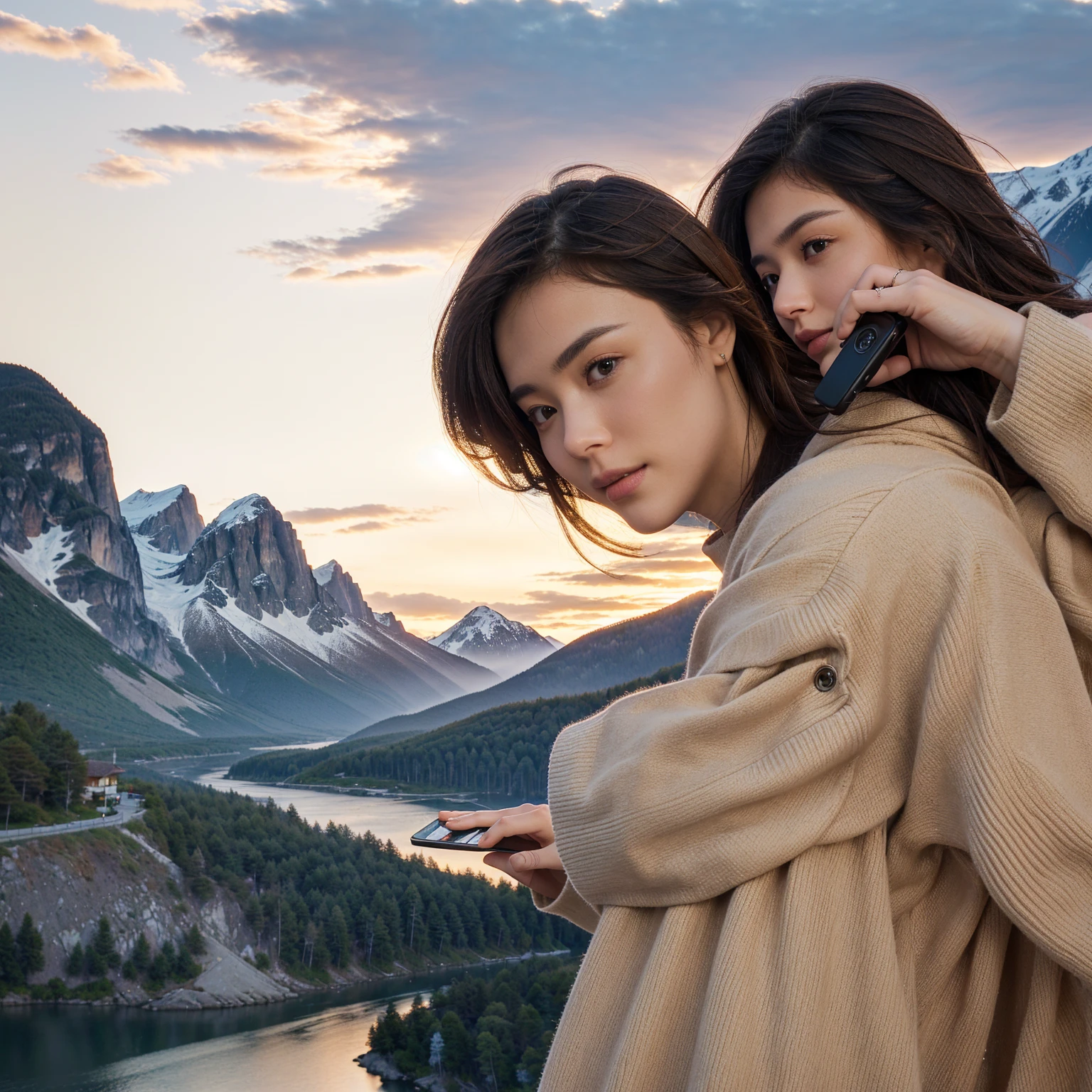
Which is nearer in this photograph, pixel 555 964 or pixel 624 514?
pixel 624 514

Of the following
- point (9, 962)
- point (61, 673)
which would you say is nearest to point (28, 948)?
point (9, 962)

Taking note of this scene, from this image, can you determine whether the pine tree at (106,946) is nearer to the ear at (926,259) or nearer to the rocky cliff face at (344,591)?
the ear at (926,259)

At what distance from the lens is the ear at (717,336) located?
1202 mm

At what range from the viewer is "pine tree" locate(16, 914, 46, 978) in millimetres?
36062

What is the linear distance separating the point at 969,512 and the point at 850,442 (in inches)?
6.7

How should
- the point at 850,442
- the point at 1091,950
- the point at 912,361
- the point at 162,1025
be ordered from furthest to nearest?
the point at 162,1025 → the point at 912,361 → the point at 850,442 → the point at 1091,950

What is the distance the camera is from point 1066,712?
0.82 metres

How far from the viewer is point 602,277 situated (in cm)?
116

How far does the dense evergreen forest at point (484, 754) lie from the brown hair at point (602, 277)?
1799 cm

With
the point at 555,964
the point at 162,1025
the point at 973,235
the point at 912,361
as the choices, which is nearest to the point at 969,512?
the point at 912,361

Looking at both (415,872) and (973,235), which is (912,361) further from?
(415,872)

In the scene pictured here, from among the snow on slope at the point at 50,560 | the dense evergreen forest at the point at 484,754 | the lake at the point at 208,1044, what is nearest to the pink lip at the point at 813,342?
the dense evergreen forest at the point at 484,754

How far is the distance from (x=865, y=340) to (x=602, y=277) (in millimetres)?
285

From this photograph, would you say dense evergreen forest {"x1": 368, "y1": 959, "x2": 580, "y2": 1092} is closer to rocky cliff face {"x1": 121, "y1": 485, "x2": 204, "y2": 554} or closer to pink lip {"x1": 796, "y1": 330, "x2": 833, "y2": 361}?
pink lip {"x1": 796, "y1": 330, "x2": 833, "y2": 361}
